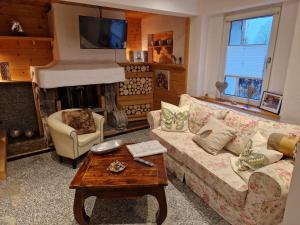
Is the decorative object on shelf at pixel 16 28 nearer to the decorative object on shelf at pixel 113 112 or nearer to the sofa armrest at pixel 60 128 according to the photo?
the decorative object on shelf at pixel 113 112

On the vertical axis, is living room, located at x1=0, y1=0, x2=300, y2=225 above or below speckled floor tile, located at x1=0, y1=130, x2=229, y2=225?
above

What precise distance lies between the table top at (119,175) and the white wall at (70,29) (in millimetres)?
2336

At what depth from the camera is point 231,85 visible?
10.7 feet

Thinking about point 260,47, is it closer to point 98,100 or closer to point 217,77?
point 217,77

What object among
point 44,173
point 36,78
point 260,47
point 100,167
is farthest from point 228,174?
point 36,78

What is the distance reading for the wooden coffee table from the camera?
1602 mm

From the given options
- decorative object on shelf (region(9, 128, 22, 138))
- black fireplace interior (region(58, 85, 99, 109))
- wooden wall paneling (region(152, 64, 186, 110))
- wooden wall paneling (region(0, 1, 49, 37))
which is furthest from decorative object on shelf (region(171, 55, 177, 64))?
decorative object on shelf (region(9, 128, 22, 138))

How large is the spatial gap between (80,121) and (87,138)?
33 centimetres

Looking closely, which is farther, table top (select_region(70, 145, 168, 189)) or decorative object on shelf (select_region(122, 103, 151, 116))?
decorative object on shelf (select_region(122, 103, 151, 116))

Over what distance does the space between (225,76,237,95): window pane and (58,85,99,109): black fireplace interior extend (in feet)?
8.17

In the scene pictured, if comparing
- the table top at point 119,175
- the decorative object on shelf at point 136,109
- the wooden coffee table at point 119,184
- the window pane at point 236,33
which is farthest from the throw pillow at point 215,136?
the decorative object on shelf at point 136,109

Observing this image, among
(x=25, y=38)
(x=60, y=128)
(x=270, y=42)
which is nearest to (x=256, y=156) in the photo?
(x=270, y=42)

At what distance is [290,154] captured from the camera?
5.60 feet

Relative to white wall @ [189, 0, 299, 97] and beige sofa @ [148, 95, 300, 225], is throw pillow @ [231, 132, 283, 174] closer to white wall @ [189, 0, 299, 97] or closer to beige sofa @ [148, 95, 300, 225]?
beige sofa @ [148, 95, 300, 225]
